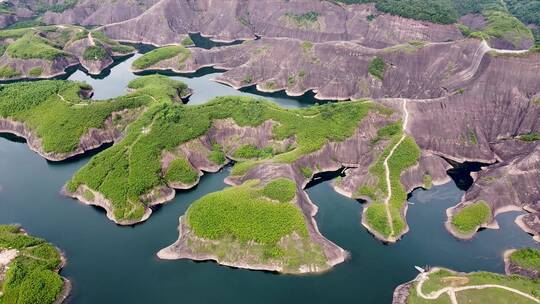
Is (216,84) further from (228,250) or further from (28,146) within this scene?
(228,250)

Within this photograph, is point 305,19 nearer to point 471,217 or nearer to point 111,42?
point 111,42

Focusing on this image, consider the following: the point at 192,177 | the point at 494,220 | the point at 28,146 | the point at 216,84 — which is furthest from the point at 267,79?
the point at 494,220

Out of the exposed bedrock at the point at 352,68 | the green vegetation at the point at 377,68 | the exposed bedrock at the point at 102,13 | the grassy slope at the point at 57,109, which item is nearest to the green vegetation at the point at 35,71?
the grassy slope at the point at 57,109

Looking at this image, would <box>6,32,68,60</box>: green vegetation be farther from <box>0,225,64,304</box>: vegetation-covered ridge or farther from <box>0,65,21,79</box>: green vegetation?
<box>0,225,64,304</box>: vegetation-covered ridge

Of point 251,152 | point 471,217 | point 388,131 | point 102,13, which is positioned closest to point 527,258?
point 471,217

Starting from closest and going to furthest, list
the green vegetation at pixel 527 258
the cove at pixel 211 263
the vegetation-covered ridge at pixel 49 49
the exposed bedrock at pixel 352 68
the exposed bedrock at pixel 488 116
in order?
the cove at pixel 211 263 → the green vegetation at pixel 527 258 → the exposed bedrock at pixel 488 116 → the exposed bedrock at pixel 352 68 → the vegetation-covered ridge at pixel 49 49

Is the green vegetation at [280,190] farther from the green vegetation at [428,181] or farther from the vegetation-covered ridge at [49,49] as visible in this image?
the vegetation-covered ridge at [49,49]
